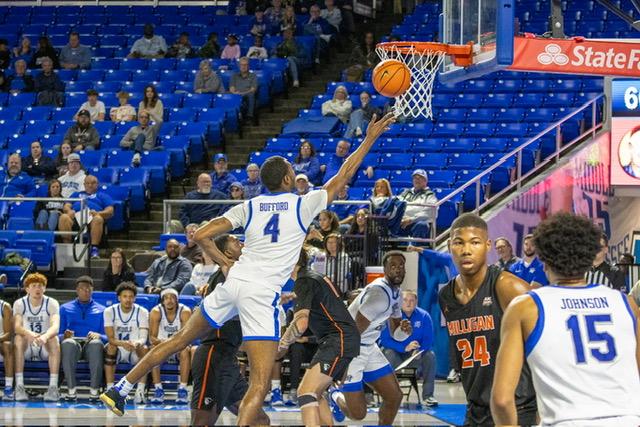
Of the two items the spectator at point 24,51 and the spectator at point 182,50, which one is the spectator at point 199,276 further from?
the spectator at point 24,51

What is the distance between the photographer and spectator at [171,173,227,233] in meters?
16.2

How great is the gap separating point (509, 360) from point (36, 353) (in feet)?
33.2

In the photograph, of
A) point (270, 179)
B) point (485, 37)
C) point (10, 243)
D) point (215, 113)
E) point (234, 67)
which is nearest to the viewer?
point (270, 179)

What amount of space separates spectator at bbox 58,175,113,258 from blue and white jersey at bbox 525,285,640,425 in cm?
1266

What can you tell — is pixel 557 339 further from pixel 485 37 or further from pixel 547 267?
pixel 485 37

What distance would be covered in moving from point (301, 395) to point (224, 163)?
8.99 meters

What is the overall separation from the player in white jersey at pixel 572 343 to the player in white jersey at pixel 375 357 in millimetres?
4717

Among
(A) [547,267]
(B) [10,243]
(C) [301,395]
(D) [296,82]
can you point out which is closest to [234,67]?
(D) [296,82]

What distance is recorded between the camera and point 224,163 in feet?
55.5

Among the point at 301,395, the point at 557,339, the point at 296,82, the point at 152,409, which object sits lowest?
the point at 152,409

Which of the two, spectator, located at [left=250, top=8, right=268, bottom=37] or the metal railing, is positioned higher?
spectator, located at [left=250, top=8, right=268, bottom=37]

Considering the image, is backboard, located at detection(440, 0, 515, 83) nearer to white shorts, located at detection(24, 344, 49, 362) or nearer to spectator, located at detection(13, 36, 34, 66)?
white shorts, located at detection(24, 344, 49, 362)

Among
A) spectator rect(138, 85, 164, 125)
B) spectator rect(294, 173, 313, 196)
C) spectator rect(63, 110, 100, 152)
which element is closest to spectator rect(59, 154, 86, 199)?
spectator rect(63, 110, 100, 152)

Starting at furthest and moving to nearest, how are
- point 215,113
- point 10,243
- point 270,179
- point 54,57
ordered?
point 54,57 → point 215,113 → point 10,243 → point 270,179
